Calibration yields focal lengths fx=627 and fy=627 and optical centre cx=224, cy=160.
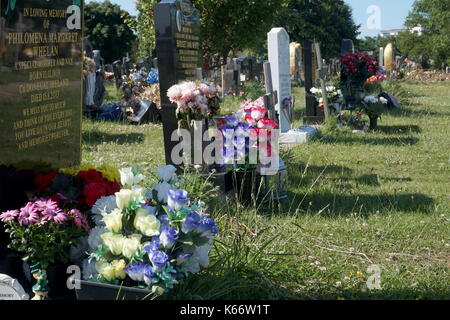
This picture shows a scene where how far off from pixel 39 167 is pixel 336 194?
350 centimetres

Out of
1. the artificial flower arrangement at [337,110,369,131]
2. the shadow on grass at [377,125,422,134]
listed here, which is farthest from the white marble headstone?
the shadow on grass at [377,125,422,134]

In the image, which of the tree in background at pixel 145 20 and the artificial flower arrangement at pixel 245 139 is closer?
the artificial flower arrangement at pixel 245 139

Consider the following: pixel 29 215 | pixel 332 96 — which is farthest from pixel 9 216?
pixel 332 96

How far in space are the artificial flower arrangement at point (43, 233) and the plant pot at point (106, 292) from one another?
1.01 ft

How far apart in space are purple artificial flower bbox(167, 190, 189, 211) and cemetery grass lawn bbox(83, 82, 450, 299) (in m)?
0.48

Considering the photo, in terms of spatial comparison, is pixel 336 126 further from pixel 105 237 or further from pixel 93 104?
pixel 105 237

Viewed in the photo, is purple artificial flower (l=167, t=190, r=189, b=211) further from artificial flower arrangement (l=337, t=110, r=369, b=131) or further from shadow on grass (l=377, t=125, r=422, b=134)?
shadow on grass (l=377, t=125, r=422, b=134)

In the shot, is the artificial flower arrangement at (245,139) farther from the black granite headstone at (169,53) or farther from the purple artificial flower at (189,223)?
the purple artificial flower at (189,223)

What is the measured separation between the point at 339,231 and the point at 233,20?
13.6 meters

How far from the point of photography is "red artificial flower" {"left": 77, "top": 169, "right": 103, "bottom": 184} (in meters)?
4.05

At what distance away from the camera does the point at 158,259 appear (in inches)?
125

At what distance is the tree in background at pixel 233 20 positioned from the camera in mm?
17859

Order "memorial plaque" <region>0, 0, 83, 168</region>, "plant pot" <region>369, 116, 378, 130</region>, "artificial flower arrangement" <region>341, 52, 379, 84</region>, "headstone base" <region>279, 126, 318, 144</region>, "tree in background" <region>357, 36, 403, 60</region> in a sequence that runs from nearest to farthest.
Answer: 1. "memorial plaque" <region>0, 0, 83, 168</region>
2. "headstone base" <region>279, 126, 318, 144</region>
3. "plant pot" <region>369, 116, 378, 130</region>
4. "artificial flower arrangement" <region>341, 52, 379, 84</region>
5. "tree in background" <region>357, 36, 403, 60</region>

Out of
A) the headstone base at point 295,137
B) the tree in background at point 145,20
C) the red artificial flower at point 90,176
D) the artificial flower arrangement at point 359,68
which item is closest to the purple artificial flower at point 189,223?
the red artificial flower at point 90,176
